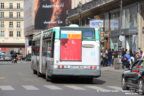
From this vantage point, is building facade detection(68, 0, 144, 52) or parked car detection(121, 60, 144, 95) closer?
parked car detection(121, 60, 144, 95)

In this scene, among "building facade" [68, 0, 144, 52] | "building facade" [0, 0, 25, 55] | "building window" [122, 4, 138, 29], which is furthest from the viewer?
"building facade" [0, 0, 25, 55]

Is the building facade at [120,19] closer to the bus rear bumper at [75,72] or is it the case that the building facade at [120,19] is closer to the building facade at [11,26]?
the bus rear bumper at [75,72]

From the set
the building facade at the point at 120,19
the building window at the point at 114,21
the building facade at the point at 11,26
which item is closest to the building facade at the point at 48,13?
the building facade at the point at 120,19

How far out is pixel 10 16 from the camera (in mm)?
146125

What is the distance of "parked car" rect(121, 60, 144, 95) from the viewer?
16900mm

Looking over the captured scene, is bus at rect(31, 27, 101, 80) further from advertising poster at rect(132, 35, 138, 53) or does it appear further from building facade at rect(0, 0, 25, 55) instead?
building facade at rect(0, 0, 25, 55)

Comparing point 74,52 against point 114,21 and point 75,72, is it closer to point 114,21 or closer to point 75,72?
point 75,72

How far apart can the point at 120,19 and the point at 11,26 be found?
4204 inches

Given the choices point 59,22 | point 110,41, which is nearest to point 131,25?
point 110,41

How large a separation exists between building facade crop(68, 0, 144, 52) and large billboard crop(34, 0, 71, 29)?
119 feet

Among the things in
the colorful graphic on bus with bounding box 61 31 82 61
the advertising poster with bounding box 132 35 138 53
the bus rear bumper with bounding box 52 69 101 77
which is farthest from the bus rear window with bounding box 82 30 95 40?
the advertising poster with bounding box 132 35 138 53

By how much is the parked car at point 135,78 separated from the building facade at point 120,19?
22376 mm

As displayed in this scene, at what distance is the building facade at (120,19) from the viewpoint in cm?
4431

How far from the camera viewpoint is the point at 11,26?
481ft
